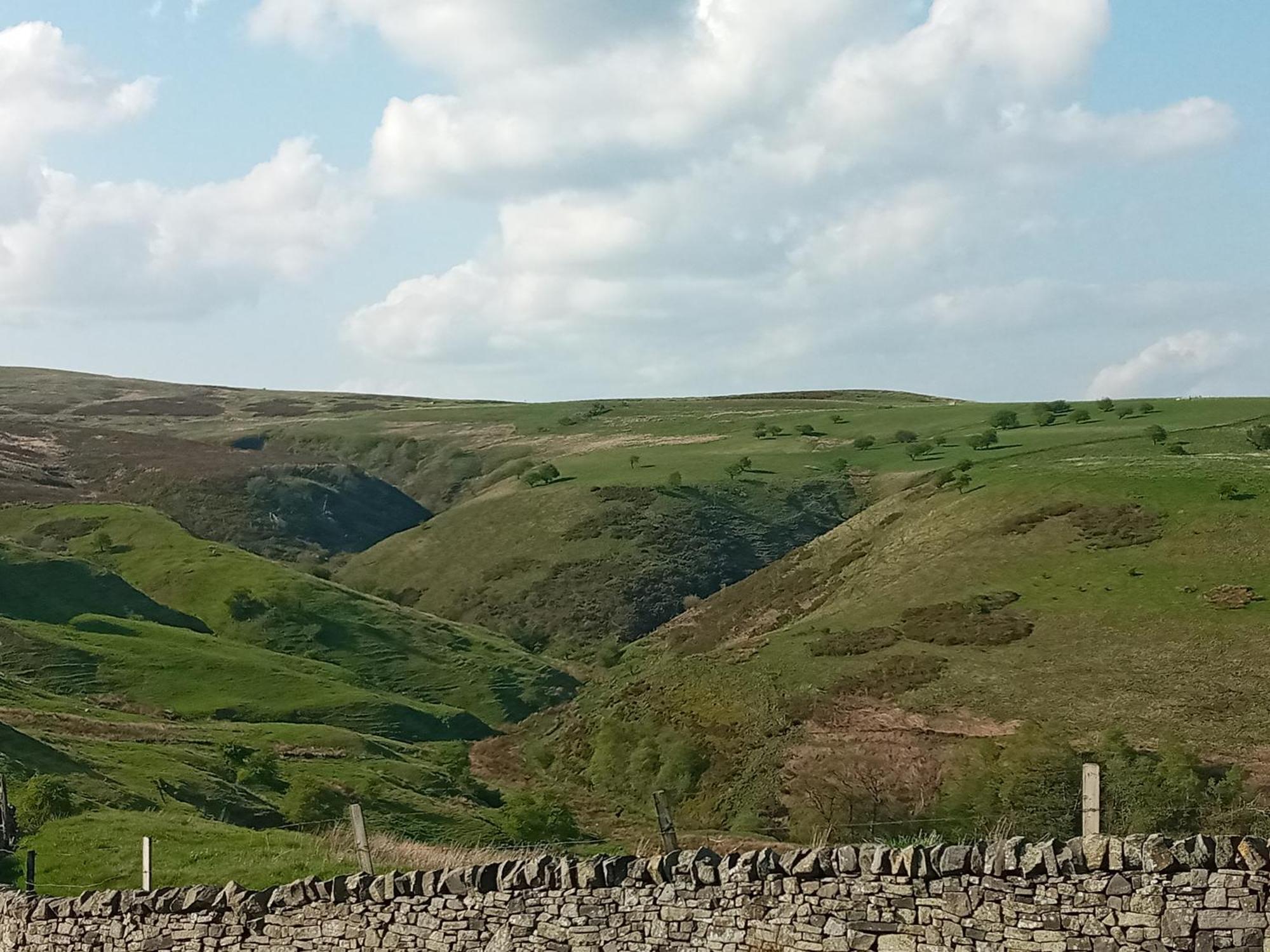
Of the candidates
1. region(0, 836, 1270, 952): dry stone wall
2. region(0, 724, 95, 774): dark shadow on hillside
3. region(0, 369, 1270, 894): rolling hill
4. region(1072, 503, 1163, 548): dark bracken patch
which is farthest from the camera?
region(1072, 503, 1163, 548): dark bracken patch

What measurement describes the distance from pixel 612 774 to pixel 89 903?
49.3 meters

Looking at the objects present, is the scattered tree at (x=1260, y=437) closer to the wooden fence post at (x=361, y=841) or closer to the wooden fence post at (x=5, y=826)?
the wooden fence post at (x=5, y=826)

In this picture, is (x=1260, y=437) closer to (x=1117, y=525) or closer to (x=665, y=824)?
(x=1117, y=525)

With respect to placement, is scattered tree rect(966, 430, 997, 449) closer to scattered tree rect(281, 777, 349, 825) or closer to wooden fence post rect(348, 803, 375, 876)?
scattered tree rect(281, 777, 349, 825)

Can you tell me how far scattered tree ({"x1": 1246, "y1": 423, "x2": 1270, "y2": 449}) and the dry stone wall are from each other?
10328 cm

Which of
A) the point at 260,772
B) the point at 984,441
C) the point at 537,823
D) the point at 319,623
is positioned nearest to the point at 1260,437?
the point at 984,441

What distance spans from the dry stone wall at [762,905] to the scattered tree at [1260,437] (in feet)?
339

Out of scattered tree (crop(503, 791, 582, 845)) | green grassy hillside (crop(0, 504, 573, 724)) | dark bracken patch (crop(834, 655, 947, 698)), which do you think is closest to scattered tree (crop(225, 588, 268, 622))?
green grassy hillside (crop(0, 504, 573, 724))

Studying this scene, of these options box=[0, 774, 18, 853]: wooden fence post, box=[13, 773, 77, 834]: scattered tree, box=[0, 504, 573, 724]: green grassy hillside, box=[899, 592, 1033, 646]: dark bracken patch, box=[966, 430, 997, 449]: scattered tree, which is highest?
box=[966, 430, 997, 449]: scattered tree

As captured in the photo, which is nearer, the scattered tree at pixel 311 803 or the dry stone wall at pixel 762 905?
the dry stone wall at pixel 762 905

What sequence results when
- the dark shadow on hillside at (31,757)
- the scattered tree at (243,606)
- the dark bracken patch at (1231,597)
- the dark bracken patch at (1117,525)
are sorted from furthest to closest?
the scattered tree at (243,606)
the dark bracken patch at (1117,525)
the dark bracken patch at (1231,597)
the dark shadow on hillside at (31,757)

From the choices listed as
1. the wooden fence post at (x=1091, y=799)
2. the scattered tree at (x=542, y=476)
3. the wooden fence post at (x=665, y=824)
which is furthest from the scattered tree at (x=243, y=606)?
the wooden fence post at (x=1091, y=799)

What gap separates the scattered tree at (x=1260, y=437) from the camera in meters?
109

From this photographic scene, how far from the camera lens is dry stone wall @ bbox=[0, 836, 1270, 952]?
12445 mm
